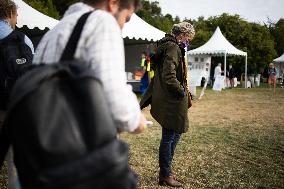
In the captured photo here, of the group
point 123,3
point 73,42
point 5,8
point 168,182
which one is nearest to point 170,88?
point 168,182

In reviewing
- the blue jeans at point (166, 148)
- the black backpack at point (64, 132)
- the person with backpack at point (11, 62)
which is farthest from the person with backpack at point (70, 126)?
the blue jeans at point (166, 148)

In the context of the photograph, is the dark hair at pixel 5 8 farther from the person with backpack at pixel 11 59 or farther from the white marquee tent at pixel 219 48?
the white marquee tent at pixel 219 48

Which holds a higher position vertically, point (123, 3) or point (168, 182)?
point (123, 3)

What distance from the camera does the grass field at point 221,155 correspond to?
195 inches

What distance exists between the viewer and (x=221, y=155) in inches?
245

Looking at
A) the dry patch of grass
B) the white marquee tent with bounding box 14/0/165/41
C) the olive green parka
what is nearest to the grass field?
the dry patch of grass

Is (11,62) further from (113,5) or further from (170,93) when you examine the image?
(170,93)

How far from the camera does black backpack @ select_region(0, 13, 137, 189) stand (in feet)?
4.27

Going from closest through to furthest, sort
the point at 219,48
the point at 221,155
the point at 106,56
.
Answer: the point at 106,56 < the point at 221,155 < the point at 219,48

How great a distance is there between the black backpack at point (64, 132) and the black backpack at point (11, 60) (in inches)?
63.7

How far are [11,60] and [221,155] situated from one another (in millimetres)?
4070

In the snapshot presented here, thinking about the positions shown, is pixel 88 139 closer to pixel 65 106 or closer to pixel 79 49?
pixel 65 106

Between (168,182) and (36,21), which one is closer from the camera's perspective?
(168,182)

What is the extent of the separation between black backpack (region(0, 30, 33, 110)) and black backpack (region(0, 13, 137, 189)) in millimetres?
1617
